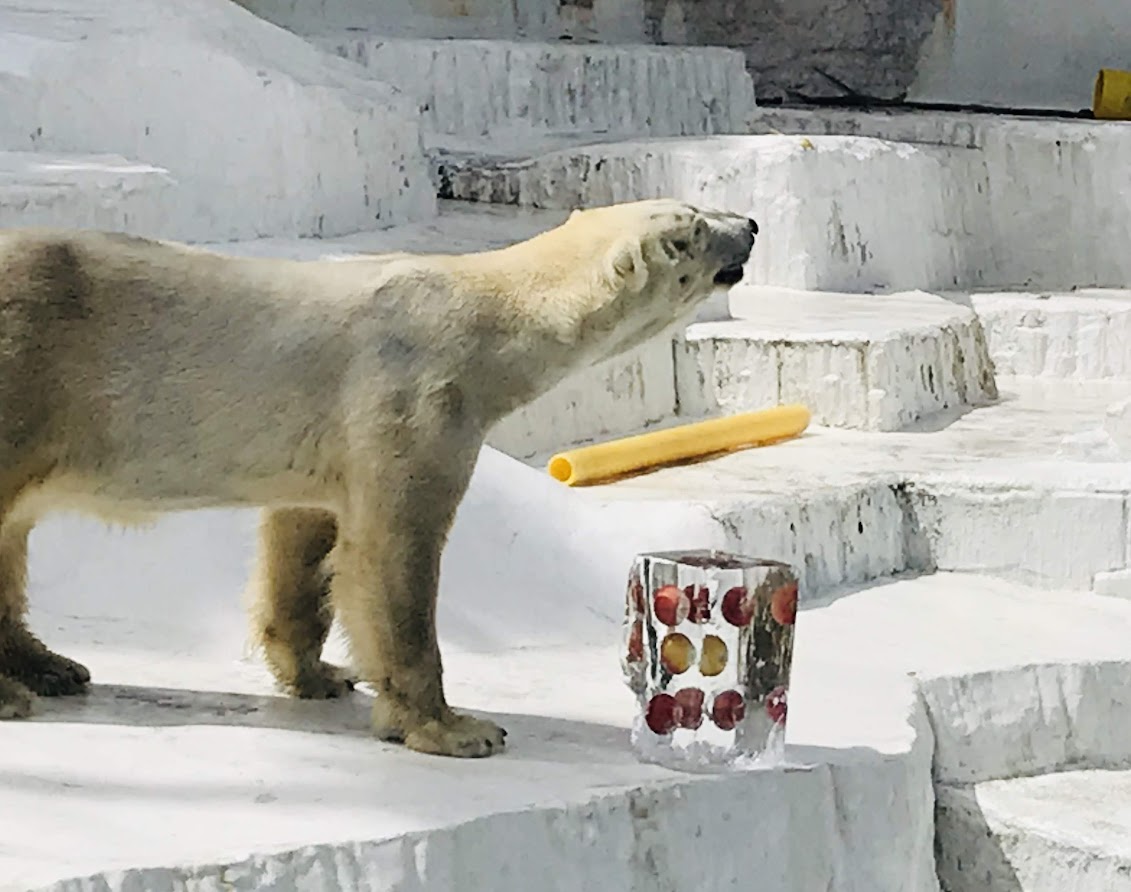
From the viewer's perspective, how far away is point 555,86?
21.3ft

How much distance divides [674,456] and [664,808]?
1796 mm

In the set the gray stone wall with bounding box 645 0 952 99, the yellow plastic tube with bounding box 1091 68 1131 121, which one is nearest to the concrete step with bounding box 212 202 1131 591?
the yellow plastic tube with bounding box 1091 68 1131 121

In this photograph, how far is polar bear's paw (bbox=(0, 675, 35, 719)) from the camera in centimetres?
225

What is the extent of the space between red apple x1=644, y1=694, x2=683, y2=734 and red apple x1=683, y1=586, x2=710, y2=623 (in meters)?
0.10

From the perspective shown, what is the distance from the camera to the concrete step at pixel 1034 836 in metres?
2.79

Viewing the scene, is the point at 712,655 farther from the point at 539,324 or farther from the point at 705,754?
the point at 539,324

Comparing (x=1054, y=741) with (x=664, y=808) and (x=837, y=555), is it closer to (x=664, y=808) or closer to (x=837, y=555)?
(x=837, y=555)

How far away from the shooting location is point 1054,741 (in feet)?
10.3

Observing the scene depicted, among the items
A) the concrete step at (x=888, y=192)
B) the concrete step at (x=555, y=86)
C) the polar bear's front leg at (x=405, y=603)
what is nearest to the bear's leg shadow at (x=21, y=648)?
the polar bear's front leg at (x=405, y=603)

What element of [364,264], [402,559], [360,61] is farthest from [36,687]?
[360,61]

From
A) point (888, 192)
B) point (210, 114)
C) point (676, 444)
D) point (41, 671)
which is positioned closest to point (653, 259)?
point (41, 671)

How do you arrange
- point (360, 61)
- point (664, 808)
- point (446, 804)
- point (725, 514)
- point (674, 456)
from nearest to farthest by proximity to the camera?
point (446, 804) < point (664, 808) < point (725, 514) < point (674, 456) < point (360, 61)

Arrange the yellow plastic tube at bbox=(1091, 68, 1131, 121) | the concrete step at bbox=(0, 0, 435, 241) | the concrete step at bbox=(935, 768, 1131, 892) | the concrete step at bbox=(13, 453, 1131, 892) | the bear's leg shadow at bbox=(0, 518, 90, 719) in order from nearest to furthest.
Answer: the concrete step at bbox=(13, 453, 1131, 892)
the bear's leg shadow at bbox=(0, 518, 90, 719)
the concrete step at bbox=(935, 768, 1131, 892)
the concrete step at bbox=(0, 0, 435, 241)
the yellow plastic tube at bbox=(1091, 68, 1131, 121)

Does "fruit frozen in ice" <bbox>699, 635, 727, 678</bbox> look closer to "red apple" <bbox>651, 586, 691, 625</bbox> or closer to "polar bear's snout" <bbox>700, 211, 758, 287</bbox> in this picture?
"red apple" <bbox>651, 586, 691, 625</bbox>
